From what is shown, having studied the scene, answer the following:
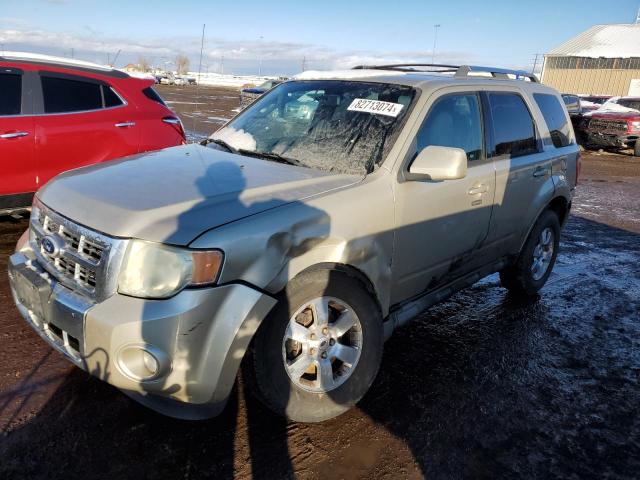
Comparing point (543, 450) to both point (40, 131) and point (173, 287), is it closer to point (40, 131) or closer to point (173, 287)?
point (173, 287)

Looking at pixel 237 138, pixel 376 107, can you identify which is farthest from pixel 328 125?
pixel 237 138

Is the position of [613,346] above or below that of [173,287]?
below

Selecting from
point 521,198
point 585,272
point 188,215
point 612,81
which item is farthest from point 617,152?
point 612,81

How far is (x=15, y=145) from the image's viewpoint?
4.88 metres

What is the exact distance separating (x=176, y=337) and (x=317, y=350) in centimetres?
77

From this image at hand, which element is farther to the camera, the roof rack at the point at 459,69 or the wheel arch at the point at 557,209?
the wheel arch at the point at 557,209

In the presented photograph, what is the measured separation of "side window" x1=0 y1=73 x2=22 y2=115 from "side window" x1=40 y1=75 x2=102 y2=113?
22 cm

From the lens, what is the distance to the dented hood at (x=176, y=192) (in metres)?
2.25

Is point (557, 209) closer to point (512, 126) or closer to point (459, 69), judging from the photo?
point (512, 126)

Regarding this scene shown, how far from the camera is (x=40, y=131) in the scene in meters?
5.02

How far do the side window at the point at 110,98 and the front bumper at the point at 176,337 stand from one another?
12.5ft

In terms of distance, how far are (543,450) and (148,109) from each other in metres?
5.05

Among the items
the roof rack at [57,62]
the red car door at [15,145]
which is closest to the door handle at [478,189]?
the red car door at [15,145]

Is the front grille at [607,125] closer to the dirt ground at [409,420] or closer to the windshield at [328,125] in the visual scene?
the dirt ground at [409,420]
